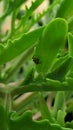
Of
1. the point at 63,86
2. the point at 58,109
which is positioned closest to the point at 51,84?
the point at 63,86

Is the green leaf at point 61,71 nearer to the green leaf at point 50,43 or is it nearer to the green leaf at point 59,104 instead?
the green leaf at point 50,43

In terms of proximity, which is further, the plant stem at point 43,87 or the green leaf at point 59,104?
the green leaf at point 59,104

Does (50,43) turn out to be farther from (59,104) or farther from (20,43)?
(59,104)

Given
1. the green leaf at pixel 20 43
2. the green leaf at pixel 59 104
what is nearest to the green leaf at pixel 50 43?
the green leaf at pixel 20 43

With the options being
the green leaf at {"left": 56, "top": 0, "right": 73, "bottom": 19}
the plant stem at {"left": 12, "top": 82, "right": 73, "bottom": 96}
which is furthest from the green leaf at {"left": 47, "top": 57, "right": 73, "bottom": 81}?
the green leaf at {"left": 56, "top": 0, "right": 73, "bottom": 19}

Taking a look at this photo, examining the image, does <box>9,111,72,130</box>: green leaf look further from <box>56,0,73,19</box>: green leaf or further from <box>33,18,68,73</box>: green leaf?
<box>56,0,73,19</box>: green leaf
